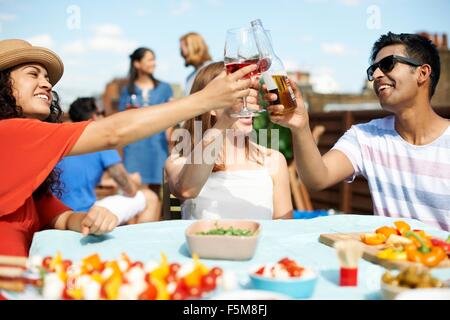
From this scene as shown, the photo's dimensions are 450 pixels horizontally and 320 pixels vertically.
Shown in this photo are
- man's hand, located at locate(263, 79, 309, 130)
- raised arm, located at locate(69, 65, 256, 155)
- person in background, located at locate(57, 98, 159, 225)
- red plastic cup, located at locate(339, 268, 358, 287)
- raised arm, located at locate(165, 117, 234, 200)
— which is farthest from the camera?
person in background, located at locate(57, 98, 159, 225)

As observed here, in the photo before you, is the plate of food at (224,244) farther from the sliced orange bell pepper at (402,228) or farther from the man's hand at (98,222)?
the sliced orange bell pepper at (402,228)

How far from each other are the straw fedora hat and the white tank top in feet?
3.19

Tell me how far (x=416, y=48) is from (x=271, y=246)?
1585mm

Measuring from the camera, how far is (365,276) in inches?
54.6

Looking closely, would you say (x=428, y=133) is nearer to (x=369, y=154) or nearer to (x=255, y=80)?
(x=369, y=154)

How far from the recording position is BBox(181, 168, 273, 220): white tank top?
2600 mm

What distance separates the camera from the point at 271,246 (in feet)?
5.69

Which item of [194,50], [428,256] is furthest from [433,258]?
[194,50]

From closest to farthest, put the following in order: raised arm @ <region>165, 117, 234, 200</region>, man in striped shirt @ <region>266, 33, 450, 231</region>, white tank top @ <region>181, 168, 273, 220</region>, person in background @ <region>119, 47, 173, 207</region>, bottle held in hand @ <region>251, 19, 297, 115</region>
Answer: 1. bottle held in hand @ <region>251, 19, 297, 115</region>
2. raised arm @ <region>165, 117, 234, 200</region>
3. man in striped shirt @ <region>266, 33, 450, 231</region>
4. white tank top @ <region>181, 168, 273, 220</region>
5. person in background @ <region>119, 47, 173, 207</region>

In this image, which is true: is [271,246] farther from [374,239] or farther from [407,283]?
[407,283]

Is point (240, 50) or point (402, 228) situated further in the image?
point (240, 50)

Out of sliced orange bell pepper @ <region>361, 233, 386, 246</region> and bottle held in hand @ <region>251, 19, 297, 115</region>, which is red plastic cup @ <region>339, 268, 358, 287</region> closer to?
sliced orange bell pepper @ <region>361, 233, 386, 246</region>

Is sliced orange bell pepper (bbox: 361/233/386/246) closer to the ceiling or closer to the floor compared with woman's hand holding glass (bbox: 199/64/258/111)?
closer to the floor

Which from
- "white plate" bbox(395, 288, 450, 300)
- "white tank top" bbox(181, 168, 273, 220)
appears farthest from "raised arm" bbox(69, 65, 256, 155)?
"white tank top" bbox(181, 168, 273, 220)
